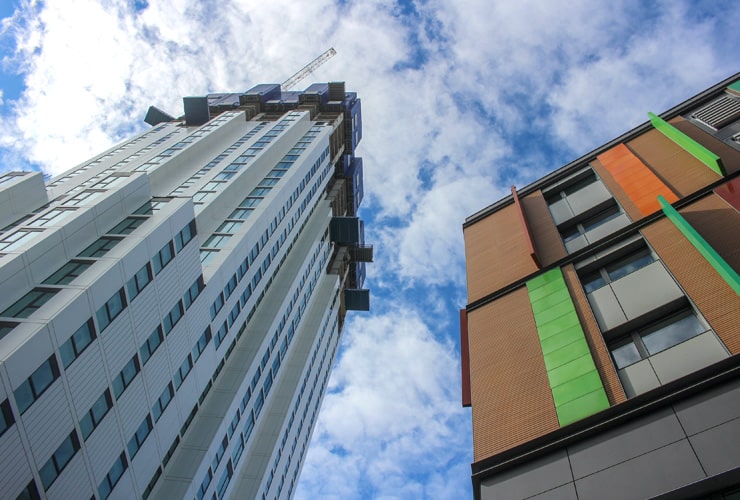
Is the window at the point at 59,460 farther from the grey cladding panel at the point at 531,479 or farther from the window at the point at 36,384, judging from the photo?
the grey cladding panel at the point at 531,479

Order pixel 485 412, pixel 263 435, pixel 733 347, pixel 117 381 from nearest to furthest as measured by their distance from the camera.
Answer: pixel 733 347, pixel 485 412, pixel 117 381, pixel 263 435

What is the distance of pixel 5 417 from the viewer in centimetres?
2106

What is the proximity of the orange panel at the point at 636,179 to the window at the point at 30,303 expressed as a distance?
3164 cm

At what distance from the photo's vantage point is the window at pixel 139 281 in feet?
96.8

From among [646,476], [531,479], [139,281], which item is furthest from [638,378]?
[139,281]

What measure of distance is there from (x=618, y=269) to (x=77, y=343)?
1089 inches

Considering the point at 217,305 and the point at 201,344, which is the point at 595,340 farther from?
the point at 217,305

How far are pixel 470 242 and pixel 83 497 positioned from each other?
2855 centimetres

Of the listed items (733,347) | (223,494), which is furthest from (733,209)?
(223,494)

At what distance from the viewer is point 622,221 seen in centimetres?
2802

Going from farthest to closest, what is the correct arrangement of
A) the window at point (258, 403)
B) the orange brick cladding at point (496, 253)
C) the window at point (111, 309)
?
the window at point (258, 403)
the orange brick cladding at point (496, 253)
the window at point (111, 309)

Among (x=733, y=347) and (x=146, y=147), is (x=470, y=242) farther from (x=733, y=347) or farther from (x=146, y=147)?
(x=146, y=147)

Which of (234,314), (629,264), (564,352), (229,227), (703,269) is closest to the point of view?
(703,269)

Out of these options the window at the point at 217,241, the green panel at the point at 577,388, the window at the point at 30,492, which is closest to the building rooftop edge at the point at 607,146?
the green panel at the point at 577,388
